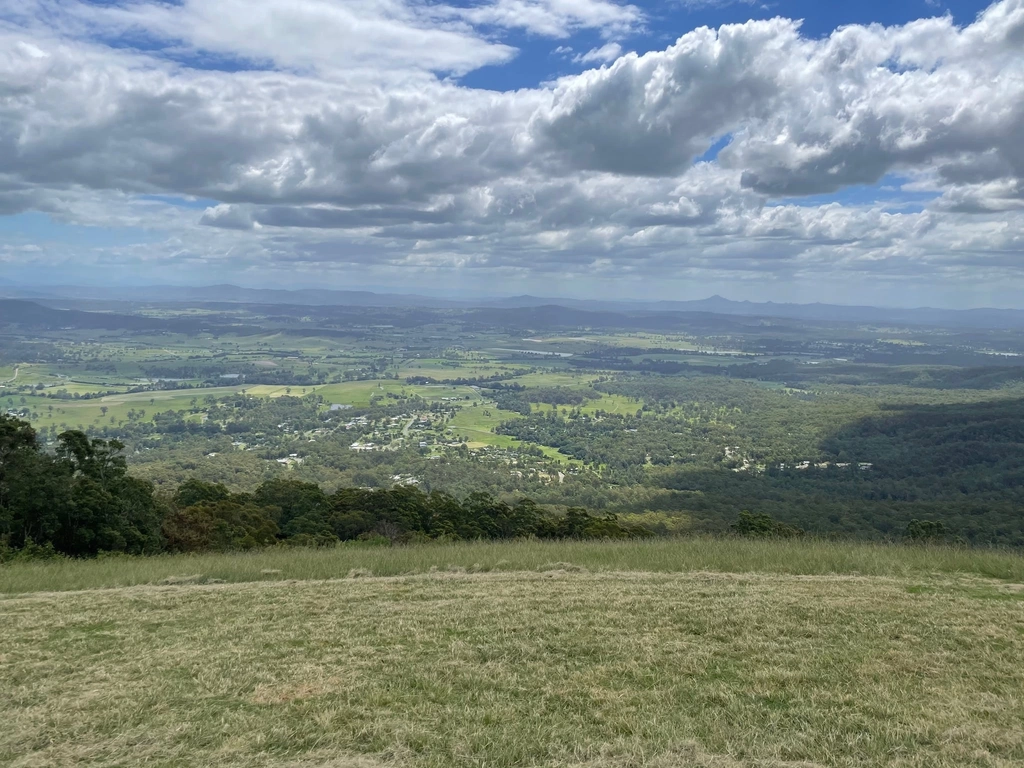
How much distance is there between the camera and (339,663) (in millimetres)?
6953

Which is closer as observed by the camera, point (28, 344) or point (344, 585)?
point (344, 585)

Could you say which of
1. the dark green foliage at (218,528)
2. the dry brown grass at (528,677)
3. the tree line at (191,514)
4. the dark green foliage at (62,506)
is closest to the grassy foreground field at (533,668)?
the dry brown grass at (528,677)

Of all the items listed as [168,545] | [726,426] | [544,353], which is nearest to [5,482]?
[168,545]

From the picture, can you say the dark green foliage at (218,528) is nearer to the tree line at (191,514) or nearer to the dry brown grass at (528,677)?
the tree line at (191,514)

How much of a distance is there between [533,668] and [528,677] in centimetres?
25

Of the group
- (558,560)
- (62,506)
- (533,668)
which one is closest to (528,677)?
(533,668)

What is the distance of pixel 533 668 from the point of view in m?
6.67

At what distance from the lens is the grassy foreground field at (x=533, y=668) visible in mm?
5012

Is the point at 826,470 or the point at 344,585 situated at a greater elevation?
the point at 344,585

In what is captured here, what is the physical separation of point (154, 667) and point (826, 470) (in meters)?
66.9

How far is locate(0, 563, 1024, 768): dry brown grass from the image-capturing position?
498 centimetres

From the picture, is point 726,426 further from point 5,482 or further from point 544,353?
point 544,353

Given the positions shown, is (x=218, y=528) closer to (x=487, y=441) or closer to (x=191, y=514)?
(x=191, y=514)

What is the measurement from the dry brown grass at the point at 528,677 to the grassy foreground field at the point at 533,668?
0.09 ft
